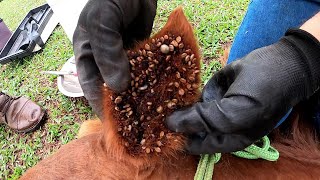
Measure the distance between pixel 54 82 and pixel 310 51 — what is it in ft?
8.98

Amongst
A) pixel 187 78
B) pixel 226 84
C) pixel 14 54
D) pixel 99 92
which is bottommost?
pixel 14 54

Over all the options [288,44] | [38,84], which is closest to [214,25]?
[38,84]

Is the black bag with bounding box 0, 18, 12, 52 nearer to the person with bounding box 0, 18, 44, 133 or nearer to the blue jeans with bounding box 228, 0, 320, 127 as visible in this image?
the person with bounding box 0, 18, 44, 133

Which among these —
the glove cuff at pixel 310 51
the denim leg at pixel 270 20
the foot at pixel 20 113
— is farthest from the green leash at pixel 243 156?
the foot at pixel 20 113

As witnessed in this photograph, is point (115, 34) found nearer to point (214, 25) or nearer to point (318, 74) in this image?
point (318, 74)

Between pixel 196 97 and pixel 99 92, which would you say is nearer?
pixel 196 97

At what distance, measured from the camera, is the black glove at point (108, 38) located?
4.18 ft

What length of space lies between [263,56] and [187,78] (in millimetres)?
274

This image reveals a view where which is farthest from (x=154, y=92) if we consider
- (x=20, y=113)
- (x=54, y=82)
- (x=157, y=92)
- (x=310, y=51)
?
(x=54, y=82)

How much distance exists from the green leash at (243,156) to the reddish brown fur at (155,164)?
5 centimetres

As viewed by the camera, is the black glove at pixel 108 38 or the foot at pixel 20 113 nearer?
the black glove at pixel 108 38

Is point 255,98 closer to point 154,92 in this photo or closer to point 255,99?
point 255,99

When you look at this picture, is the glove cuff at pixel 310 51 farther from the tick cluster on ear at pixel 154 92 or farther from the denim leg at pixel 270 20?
the denim leg at pixel 270 20

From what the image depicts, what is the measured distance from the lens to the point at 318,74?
1.24m
